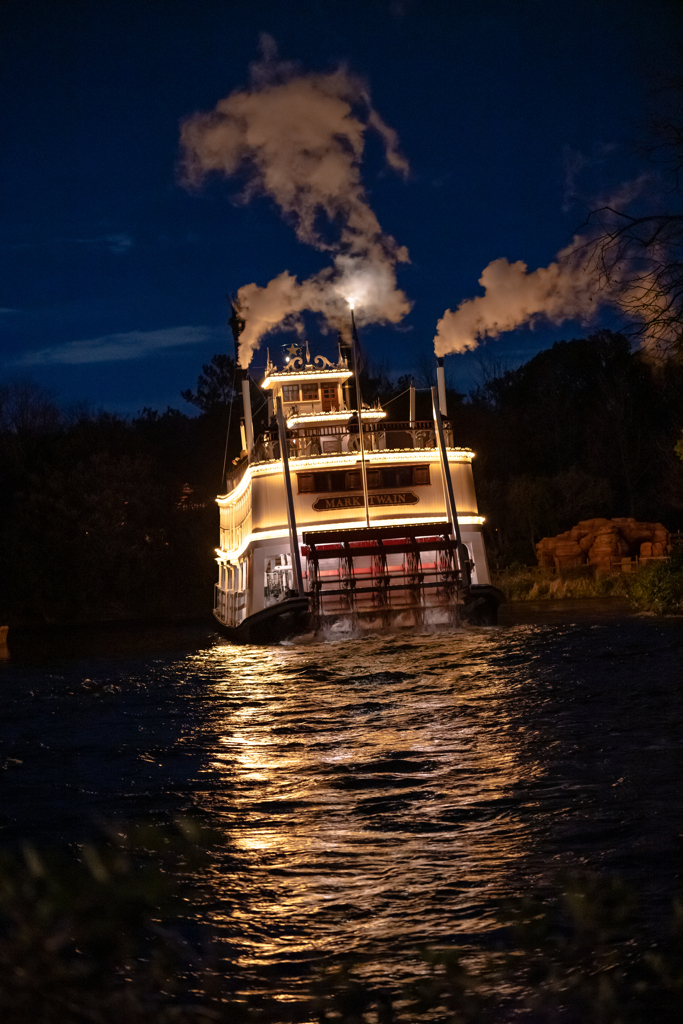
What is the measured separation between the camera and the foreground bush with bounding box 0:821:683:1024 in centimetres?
323

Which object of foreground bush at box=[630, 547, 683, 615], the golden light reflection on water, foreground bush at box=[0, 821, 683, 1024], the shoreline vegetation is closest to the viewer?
foreground bush at box=[0, 821, 683, 1024]

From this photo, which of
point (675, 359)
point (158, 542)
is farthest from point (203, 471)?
point (675, 359)

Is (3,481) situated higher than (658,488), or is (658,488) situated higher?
(3,481)

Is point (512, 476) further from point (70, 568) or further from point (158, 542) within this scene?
point (70, 568)

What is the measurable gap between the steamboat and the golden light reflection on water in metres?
7.18

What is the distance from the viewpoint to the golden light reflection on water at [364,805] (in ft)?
20.7

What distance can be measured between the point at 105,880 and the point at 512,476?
170ft

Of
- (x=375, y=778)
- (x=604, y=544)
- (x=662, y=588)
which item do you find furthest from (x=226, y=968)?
(x=604, y=544)

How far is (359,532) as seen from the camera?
84.1 ft

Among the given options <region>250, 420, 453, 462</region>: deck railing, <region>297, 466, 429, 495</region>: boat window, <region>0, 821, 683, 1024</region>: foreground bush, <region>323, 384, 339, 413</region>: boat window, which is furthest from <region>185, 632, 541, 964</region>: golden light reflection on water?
<region>323, 384, 339, 413</region>: boat window

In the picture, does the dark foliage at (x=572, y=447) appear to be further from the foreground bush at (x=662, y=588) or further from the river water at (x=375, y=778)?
the river water at (x=375, y=778)

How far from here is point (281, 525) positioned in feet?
87.4

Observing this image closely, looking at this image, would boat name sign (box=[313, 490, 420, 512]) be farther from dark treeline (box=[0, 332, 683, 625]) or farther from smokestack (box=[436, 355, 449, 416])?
dark treeline (box=[0, 332, 683, 625])

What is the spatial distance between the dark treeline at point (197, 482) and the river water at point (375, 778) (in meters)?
27.1
